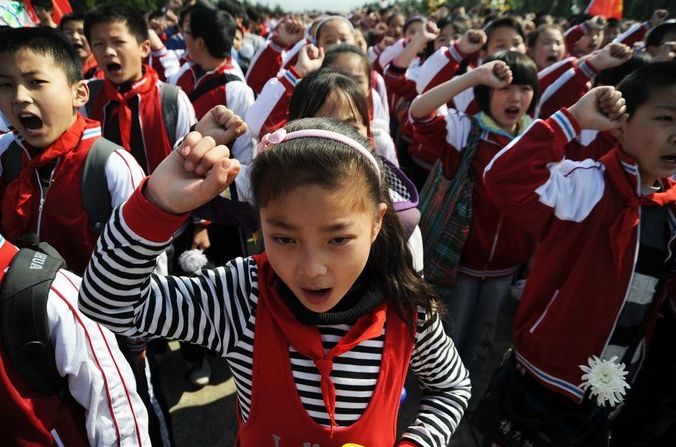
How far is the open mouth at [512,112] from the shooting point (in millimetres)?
2469

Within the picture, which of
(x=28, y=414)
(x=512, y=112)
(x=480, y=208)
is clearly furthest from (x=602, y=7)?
(x=28, y=414)

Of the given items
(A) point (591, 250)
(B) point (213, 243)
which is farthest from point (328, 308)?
(B) point (213, 243)

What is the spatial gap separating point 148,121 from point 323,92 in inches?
48.7

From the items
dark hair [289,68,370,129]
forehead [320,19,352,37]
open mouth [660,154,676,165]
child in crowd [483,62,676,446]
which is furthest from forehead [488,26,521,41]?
open mouth [660,154,676,165]

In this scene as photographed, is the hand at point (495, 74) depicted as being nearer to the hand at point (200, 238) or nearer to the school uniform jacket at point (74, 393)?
the hand at point (200, 238)

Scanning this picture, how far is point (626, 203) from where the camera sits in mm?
1657

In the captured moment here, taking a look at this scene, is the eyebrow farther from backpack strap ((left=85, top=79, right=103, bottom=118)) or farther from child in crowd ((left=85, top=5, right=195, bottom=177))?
backpack strap ((left=85, top=79, right=103, bottom=118))

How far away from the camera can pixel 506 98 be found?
2.44 meters

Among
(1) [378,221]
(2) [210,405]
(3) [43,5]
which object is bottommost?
(2) [210,405]

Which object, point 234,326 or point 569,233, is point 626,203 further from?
point 234,326

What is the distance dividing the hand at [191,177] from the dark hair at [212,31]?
9.35 feet

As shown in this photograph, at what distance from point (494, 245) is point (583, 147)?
886 mm

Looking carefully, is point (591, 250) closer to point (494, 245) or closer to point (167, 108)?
point (494, 245)

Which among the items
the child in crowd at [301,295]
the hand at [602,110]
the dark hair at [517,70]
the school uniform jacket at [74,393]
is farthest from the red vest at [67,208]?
the dark hair at [517,70]
